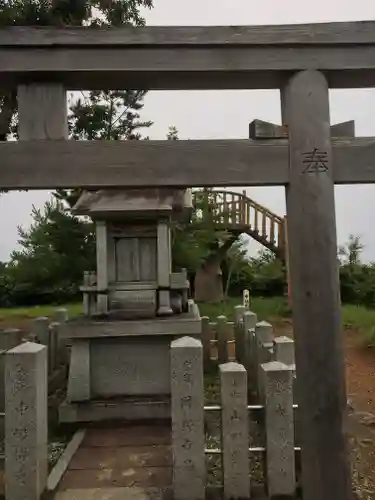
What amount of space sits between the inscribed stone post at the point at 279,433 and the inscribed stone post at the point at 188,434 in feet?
1.66

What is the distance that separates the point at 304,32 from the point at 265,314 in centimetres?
1166

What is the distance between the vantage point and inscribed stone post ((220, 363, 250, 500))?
11.2 ft

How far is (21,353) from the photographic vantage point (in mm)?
3414

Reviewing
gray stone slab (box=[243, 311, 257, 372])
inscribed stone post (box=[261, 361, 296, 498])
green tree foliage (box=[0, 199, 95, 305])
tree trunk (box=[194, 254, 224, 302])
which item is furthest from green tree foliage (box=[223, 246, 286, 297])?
inscribed stone post (box=[261, 361, 296, 498])

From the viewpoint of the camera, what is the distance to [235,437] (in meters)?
3.45

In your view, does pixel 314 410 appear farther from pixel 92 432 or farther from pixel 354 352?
pixel 354 352

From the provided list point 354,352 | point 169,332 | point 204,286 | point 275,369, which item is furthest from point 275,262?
point 275,369

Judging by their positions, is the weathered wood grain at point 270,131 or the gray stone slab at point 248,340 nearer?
the weathered wood grain at point 270,131

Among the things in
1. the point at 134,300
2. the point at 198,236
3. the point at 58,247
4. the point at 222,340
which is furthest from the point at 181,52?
the point at 198,236

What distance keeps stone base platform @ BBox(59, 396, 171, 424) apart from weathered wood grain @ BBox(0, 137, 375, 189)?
3412 mm

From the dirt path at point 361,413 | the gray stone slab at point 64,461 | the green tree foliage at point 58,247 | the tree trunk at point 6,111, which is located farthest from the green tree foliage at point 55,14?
the dirt path at point 361,413

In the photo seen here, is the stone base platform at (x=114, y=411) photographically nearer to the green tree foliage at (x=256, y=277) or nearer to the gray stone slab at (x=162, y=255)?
the gray stone slab at (x=162, y=255)

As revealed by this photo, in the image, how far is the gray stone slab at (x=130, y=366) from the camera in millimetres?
5766

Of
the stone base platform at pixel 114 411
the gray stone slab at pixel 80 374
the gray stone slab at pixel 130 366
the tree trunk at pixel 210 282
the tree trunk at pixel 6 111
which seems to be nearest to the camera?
the stone base platform at pixel 114 411
